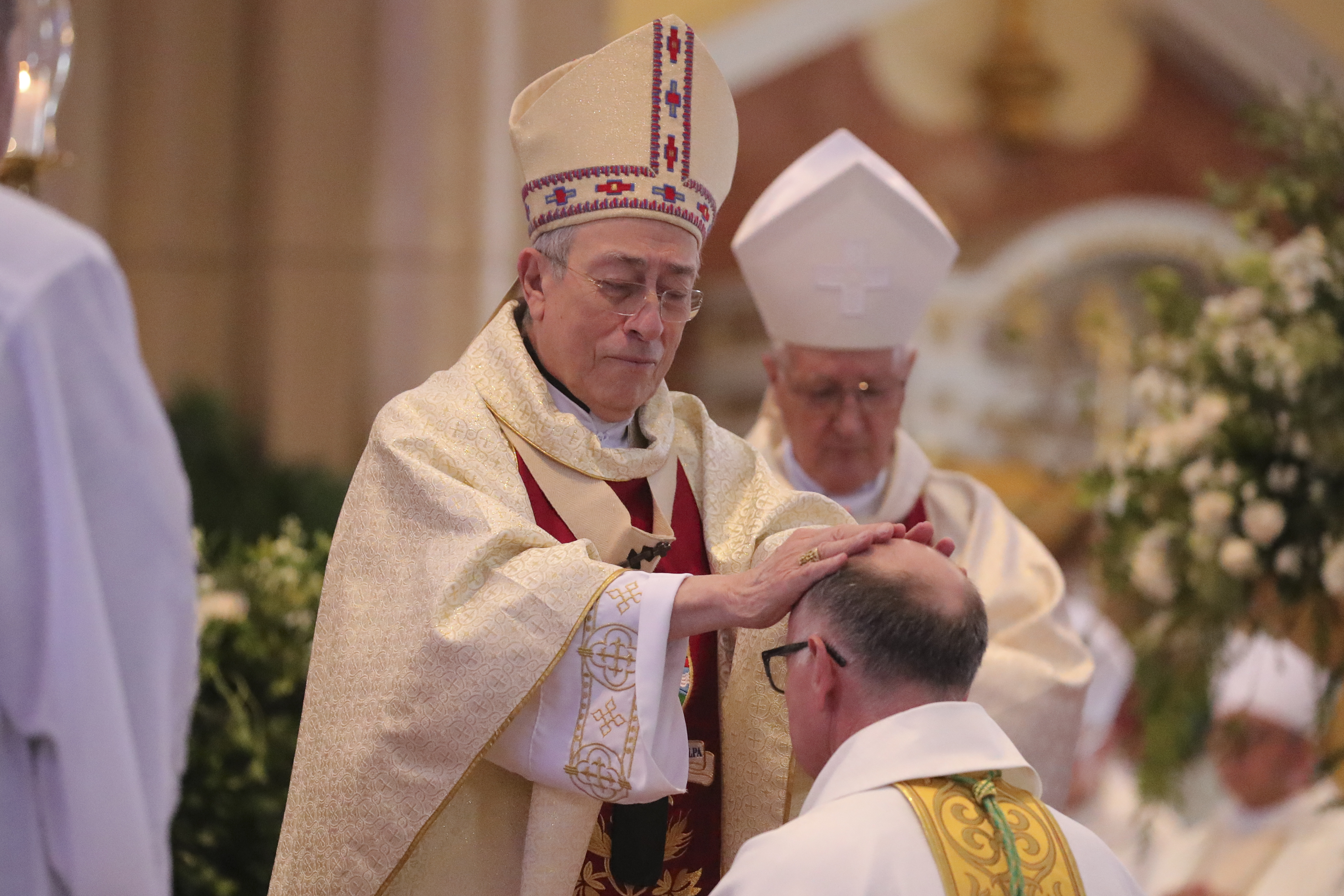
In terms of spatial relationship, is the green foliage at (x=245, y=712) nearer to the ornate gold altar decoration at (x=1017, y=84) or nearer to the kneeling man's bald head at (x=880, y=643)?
the kneeling man's bald head at (x=880, y=643)

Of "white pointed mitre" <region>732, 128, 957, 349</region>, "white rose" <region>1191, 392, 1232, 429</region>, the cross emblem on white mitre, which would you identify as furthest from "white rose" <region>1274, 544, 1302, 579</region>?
the cross emblem on white mitre

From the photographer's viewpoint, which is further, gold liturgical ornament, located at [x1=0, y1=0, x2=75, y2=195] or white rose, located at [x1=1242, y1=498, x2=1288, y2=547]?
white rose, located at [x1=1242, y1=498, x2=1288, y2=547]

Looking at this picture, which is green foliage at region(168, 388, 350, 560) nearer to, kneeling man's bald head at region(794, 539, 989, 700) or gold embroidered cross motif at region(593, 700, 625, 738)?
gold embroidered cross motif at region(593, 700, 625, 738)

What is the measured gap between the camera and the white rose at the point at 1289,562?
4.59 m

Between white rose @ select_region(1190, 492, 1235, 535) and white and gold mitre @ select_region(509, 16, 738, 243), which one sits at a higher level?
white and gold mitre @ select_region(509, 16, 738, 243)

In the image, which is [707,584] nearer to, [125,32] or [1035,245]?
[125,32]

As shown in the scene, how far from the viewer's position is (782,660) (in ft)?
9.57

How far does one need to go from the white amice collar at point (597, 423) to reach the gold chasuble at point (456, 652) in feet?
0.12

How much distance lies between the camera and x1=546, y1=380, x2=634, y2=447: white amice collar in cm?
293

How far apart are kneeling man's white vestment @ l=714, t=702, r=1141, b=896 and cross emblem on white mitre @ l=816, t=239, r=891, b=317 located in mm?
1870

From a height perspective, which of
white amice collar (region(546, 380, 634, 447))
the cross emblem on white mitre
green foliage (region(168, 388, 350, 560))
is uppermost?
the cross emblem on white mitre

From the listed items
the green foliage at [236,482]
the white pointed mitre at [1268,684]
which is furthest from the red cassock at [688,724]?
the green foliage at [236,482]

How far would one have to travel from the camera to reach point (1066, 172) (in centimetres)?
1140

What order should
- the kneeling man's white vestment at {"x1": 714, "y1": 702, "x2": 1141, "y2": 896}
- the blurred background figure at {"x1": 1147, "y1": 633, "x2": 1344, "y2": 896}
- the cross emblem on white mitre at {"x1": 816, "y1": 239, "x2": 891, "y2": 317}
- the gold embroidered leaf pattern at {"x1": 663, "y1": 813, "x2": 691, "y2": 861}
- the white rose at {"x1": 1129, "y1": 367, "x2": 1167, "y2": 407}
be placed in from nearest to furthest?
1. the kneeling man's white vestment at {"x1": 714, "y1": 702, "x2": 1141, "y2": 896}
2. the gold embroidered leaf pattern at {"x1": 663, "y1": 813, "x2": 691, "y2": 861}
3. the cross emblem on white mitre at {"x1": 816, "y1": 239, "x2": 891, "y2": 317}
4. the white rose at {"x1": 1129, "y1": 367, "x2": 1167, "y2": 407}
5. the blurred background figure at {"x1": 1147, "y1": 633, "x2": 1344, "y2": 896}
